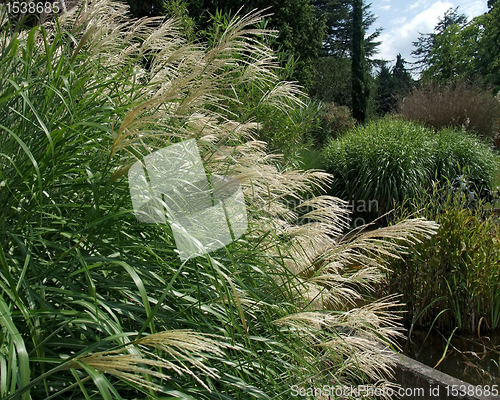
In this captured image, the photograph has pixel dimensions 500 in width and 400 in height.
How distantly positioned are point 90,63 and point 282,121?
2.75 m

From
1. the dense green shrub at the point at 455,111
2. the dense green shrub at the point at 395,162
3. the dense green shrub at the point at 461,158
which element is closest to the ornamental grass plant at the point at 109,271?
the dense green shrub at the point at 395,162

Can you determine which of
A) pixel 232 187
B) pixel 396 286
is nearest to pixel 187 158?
pixel 232 187

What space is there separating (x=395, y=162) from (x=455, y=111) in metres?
8.75

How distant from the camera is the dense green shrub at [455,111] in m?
13.8

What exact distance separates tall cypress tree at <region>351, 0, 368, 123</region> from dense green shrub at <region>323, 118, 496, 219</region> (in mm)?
16512

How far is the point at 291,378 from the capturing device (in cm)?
149

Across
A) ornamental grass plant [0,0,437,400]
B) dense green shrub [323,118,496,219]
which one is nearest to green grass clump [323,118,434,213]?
dense green shrub [323,118,496,219]

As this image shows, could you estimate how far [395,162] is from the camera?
6969 millimetres

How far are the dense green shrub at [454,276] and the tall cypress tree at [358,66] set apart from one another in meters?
22.5

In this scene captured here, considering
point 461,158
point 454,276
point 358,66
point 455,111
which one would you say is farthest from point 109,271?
point 358,66

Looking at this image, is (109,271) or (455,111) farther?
(455,111)

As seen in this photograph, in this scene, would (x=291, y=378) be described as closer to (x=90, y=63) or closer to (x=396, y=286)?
(x=90, y=63)

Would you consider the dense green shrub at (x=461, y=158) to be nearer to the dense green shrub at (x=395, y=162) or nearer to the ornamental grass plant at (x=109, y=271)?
the dense green shrub at (x=395, y=162)

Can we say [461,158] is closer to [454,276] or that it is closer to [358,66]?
[454,276]
